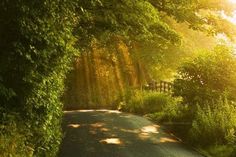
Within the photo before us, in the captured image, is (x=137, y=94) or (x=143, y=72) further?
(x=143, y=72)

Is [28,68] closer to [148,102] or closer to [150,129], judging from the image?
[150,129]

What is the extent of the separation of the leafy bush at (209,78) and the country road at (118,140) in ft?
6.34

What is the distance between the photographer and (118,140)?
54.3 ft

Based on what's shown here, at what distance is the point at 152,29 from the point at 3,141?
15.3 m

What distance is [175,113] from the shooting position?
19984 millimetres

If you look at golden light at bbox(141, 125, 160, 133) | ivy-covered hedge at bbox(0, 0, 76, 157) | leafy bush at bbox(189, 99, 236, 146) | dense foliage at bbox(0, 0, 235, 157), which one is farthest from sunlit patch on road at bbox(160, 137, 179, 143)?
ivy-covered hedge at bbox(0, 0, 76, 157)

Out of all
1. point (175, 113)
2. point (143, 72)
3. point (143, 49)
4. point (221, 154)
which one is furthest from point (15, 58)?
point (143, 72)

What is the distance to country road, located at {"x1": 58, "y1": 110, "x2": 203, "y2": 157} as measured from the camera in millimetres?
14133

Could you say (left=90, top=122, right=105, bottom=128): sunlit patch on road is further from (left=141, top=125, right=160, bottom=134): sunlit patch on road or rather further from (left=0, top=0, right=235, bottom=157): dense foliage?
(left=0, top=0, right=235, bottom=157): dense foliage

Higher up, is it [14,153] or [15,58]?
[15,58]

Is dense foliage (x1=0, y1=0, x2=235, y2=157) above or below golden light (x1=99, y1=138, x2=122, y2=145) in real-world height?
above

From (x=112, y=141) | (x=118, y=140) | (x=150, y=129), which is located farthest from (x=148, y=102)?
(x=112, y=141)

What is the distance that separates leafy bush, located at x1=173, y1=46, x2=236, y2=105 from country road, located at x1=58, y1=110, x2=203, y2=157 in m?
1.93

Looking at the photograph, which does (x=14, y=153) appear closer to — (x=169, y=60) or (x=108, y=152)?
(x=108, y=152)
